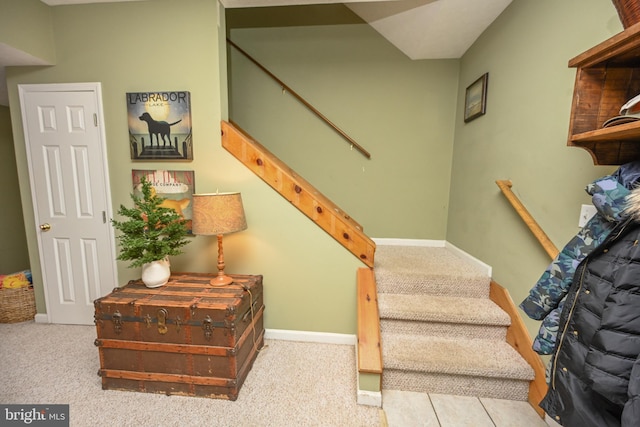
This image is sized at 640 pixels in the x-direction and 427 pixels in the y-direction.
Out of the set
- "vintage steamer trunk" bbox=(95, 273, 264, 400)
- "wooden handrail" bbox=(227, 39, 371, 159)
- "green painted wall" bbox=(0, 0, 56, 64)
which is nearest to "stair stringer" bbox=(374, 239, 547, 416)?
"vintage steamer trunk" bbox=(95, 273, 264, 400)

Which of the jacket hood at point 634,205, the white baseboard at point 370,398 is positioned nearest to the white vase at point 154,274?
the white baseboard at point 370,398

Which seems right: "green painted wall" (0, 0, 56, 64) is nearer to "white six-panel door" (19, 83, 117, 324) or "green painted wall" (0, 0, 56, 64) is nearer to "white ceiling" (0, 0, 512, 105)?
"white ceiling" (0, 0, 512, 105)

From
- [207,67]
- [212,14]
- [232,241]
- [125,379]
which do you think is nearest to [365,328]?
[232,241]

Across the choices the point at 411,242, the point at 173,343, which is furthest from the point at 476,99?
the point at 173,343

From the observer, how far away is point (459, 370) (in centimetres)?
155

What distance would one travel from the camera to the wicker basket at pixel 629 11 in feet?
2.50

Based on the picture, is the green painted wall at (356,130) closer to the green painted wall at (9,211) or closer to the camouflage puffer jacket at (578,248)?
the camouflage puffer jacket at (578,248)

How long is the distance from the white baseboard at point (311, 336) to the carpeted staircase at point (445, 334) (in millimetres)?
374

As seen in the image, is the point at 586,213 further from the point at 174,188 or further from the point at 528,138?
the point at 174,188

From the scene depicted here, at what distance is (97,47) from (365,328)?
2864mm

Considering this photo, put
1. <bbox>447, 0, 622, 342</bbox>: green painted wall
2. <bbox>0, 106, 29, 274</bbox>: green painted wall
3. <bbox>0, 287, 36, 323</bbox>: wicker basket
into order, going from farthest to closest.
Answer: <bbox>0, 106, 29, 274</bbox>: green painted wall < <bbox>0, 287, 36, 323</bbox>: wicker basket < <bbox>447, 0, 622, 342</bbox>: green painted wall

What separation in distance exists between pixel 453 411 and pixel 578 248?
115 centimetres

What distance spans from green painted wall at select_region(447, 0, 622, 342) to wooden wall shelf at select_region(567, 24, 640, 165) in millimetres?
229

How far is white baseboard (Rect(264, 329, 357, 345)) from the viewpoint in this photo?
6.83 feet
